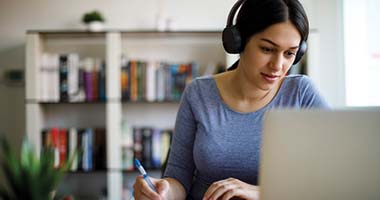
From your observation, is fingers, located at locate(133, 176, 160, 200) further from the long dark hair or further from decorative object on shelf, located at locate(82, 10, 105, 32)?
decorative object on shelf, located at locate(82, 10, 105, 32)

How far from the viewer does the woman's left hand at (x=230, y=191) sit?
94 cm

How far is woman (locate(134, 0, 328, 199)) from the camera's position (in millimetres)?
1147

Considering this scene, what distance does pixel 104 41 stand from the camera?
3207 mm

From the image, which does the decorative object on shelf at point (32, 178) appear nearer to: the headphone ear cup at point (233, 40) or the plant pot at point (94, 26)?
the plant pot at point (94, 26)

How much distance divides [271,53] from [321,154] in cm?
61

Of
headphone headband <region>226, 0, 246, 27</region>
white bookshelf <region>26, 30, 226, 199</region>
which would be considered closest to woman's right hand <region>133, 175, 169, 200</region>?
headphone headband <region>226, 0, 246, 27</region>

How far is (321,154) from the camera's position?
58cm

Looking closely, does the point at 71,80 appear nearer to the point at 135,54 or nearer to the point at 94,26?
the point at 94,26

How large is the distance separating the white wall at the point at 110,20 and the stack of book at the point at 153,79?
0.32 metres

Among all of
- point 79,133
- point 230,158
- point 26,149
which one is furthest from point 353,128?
point 79,133

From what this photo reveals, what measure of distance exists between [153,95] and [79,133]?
0.56m

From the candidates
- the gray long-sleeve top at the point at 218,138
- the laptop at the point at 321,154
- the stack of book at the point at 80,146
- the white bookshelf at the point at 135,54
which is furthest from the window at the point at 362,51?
the laptop at the point at 321,154

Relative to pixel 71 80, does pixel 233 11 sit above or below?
above

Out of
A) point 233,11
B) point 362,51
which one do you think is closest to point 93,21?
point 362,51
